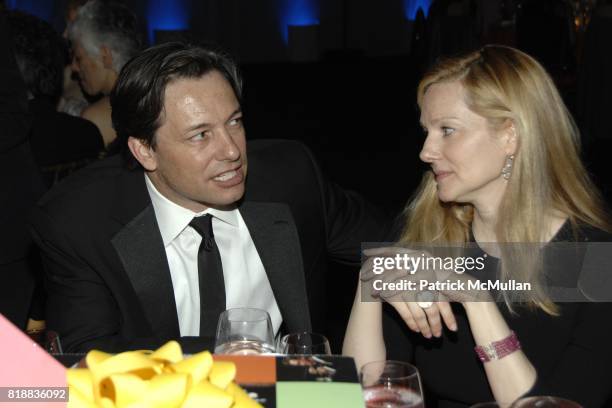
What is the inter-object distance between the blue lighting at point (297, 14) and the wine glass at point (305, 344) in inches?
509

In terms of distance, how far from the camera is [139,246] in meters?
2.18

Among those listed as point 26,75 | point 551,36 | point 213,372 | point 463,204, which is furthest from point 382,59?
point 213,372

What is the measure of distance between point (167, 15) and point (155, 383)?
12.8m

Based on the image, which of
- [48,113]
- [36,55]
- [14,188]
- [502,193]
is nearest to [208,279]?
[502,193]

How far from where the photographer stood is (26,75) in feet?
11.8

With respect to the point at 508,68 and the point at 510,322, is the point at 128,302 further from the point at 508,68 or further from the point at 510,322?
the point at 508,68

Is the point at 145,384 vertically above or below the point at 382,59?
above

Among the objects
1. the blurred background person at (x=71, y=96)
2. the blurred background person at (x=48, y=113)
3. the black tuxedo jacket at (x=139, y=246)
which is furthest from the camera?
the blurred background person at (x=71, y=96)

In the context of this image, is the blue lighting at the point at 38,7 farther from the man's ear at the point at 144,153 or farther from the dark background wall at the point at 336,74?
the man's ear at the point at 144,153

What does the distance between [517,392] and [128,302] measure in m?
1.01

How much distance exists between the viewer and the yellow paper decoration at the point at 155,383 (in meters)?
0.93

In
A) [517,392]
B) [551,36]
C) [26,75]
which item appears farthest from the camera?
[551,36]

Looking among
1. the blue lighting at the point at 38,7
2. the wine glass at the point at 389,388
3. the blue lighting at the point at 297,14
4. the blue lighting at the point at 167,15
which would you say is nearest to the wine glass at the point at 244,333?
the wine glass at the point at 389,388

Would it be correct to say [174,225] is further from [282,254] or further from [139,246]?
[282,254]
